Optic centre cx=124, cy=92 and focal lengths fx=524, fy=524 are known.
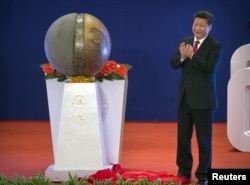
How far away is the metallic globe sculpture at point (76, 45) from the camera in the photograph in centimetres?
469

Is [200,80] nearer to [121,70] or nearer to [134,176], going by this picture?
[121,70]

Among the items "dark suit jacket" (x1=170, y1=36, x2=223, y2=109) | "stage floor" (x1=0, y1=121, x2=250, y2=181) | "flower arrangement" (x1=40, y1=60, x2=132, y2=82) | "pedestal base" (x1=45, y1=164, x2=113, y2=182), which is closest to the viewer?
"dark suit jacket" (x1=170, y1=36, x2=223, y2=109)

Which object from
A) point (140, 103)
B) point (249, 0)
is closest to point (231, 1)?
point (249, 0)

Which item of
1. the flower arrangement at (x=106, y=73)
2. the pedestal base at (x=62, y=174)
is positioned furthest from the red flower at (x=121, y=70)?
the pedestal base at (x=62, y=174)

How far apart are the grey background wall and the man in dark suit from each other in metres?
3.70

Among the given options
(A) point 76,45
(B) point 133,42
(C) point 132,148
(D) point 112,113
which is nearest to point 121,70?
(D) point 112,113

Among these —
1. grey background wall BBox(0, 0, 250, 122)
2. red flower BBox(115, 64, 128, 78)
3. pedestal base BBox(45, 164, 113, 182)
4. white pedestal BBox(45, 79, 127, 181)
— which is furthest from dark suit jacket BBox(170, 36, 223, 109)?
grey background wall BBox(0, 0, 250, 122)

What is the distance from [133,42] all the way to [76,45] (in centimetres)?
388

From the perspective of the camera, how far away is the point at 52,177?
4871mm

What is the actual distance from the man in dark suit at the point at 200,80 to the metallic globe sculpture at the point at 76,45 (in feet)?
2.35

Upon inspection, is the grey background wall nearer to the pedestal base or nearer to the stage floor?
the stage floor

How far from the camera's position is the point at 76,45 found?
4680 millimetres

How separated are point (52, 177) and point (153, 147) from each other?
1994 mm

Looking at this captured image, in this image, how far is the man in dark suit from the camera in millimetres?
4617
